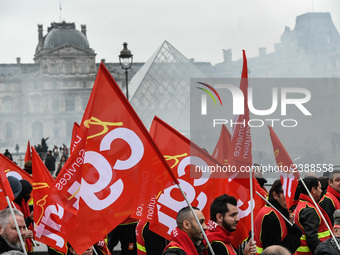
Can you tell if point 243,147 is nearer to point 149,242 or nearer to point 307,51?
point 149,242

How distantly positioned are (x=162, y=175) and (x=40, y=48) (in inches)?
3370

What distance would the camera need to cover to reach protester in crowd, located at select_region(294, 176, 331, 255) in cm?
460

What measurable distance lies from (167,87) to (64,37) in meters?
43.5

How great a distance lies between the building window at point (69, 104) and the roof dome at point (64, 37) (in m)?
7.05

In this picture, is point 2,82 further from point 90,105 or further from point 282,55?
point 90,105

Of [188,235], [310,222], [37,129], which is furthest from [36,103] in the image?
[188,235]

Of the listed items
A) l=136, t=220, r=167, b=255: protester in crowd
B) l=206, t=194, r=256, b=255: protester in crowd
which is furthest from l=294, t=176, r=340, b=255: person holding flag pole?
l=136, t=220, r=167, b=255: protester in crowd

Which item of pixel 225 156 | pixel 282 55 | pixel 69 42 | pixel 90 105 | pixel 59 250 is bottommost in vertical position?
pixel 59 250

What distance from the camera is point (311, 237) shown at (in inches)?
181

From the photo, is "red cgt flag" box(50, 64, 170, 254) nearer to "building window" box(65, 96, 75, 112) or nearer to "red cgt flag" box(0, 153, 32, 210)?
"red cgt flag" box(0, 153, 32, 210)

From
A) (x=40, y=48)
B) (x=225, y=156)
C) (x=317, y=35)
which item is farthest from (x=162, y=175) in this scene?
(x=40, y=48)

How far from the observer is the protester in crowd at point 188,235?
11.7ft

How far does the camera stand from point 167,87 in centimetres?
4384

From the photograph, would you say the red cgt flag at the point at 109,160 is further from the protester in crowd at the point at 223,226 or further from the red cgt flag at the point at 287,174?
the red cgt flag at the point at 287,174
